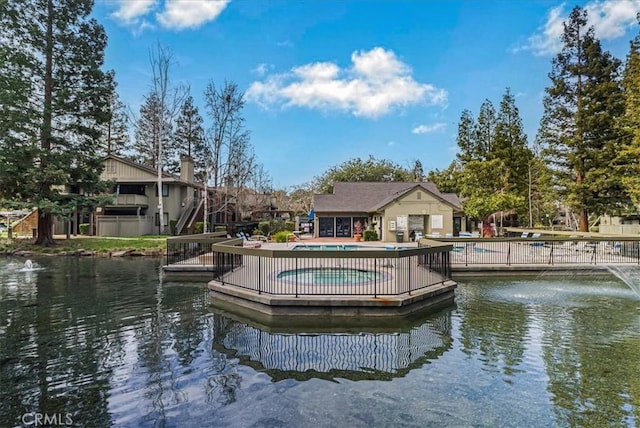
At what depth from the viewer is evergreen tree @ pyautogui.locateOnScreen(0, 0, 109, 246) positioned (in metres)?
21.9

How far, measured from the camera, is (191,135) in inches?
1815

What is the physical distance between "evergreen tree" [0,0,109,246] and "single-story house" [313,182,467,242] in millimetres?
18679

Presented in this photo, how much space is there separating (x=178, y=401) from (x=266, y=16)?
1721 centimetres

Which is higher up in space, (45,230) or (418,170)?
(418,170)

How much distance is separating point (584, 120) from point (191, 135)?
41762 mm

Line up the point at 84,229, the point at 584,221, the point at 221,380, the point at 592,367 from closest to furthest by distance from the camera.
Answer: the point at 221,380 < the point at 592,367 < the point at 584,221 < the point at 84,229

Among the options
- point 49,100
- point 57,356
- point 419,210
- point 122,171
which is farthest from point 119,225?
point 57,356

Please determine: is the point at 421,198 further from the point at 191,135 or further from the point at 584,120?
the point at 191,135

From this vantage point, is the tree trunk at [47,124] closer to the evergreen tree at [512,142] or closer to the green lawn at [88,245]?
the green lawn at [88,245]

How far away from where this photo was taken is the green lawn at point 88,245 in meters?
22.5

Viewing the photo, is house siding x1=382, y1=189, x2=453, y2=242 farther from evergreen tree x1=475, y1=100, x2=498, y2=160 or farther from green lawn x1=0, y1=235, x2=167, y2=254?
green lawn x1=0, y1=235, x2=167, y2=254

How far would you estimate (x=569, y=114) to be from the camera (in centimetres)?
2831

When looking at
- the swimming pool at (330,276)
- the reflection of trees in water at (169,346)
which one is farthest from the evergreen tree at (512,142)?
the reflection of trees in water at (169,346)

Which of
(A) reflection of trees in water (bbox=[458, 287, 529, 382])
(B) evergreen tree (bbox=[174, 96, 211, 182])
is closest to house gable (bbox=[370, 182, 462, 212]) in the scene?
(A) reflection of trees in water (bbox=[458, 287, 529, 382])
